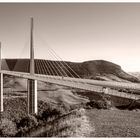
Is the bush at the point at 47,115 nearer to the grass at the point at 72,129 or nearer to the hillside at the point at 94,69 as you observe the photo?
the hillside at the point at 94,69

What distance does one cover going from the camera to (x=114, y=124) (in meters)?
10.2

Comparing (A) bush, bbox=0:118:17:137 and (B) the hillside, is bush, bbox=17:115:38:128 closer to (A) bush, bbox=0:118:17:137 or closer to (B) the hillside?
(A) bush, bbox=0:118:17:137

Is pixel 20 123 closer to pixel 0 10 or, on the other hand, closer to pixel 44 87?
pixel 0 10

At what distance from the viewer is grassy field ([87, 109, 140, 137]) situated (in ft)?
30.8

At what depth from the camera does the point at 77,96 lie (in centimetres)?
3278

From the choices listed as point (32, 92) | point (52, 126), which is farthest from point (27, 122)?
point (32, 92)

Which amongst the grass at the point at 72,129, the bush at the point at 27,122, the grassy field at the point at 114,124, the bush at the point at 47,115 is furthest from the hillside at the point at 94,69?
the grass at the point at 72,129

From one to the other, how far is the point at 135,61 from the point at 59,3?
3.63m

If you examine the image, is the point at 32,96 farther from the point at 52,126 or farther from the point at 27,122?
the point at 52,126

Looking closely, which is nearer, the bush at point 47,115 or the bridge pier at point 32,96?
the bush at point 47,115

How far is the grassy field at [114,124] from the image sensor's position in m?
9.38

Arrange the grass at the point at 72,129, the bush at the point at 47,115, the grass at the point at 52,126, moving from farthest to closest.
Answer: the bush at the point at 47,115 → the grass at the point at 52,126 → the grass at the point at 72,129

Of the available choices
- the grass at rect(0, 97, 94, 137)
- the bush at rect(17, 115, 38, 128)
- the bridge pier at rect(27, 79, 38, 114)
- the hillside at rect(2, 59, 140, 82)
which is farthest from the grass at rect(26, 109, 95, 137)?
the bridge pier at rect(27, 79, 38, 114)

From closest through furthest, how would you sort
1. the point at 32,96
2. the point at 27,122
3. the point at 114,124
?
1. the point at 114,124
2. the point at 27,122
3. the point at 32,96
